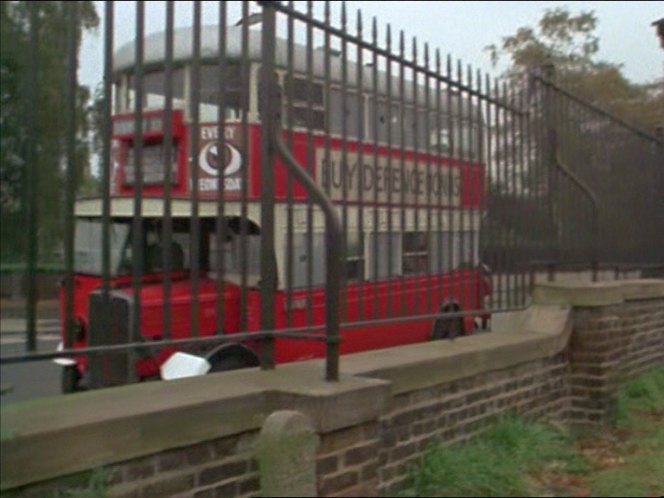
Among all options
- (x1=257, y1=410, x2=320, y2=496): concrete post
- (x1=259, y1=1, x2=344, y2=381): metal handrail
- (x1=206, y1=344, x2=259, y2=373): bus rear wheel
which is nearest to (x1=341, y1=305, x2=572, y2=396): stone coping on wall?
(x1=259, y1=1, x2=344, y2=381): metal handrail

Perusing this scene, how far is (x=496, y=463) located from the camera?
4.43 meters

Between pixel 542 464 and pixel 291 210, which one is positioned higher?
pixel 291 210

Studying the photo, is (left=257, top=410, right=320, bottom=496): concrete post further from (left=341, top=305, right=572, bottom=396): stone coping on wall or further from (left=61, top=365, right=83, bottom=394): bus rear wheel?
(left=61, top=365, right=83, bottom=394): bus rear wheel

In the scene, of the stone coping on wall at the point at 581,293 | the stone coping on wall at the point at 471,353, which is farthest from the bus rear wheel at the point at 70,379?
the stone coping on wall at the point at 581,293

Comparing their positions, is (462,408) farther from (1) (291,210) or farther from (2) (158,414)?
(2) (158,414)

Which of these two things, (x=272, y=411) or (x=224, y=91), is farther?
(x=224, y=91)

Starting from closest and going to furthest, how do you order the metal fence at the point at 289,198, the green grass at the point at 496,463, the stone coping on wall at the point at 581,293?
the metal fence at the point at 289,198, the green grass at the point at 496,463, the stone coping on wall at the point at 581,293

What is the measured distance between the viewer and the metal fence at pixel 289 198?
3.41m

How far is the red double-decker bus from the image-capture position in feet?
11.5

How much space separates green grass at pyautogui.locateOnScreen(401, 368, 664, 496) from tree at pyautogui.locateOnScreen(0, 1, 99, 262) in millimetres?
2174

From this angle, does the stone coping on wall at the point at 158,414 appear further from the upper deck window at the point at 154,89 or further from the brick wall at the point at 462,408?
the upper deck window at the point at 154,89

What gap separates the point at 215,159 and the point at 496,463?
213 centimetres

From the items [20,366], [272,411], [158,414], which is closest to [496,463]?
[272,411]

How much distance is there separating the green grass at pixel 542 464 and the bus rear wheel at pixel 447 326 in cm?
70
